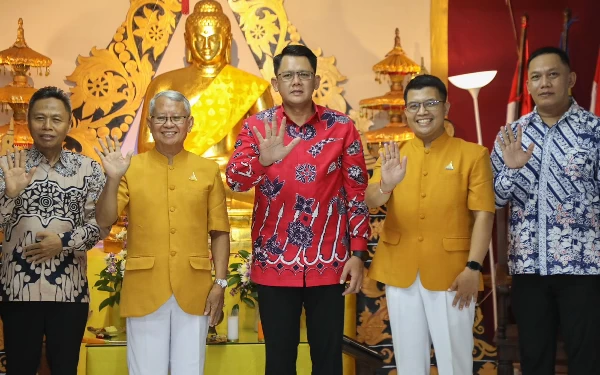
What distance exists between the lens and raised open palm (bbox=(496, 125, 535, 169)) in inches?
124

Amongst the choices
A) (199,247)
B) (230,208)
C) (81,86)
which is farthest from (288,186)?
(81,86)

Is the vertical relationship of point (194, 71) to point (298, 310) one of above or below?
above

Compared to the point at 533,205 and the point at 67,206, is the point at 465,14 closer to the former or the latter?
the point at 533,205

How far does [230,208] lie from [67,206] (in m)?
2.41

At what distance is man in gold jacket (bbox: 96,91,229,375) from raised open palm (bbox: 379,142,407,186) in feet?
2.03

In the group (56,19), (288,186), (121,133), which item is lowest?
(288,186)

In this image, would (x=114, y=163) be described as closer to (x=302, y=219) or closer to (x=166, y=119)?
(x=166, y=119)

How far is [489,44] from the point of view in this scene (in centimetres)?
599

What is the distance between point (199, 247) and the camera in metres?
3.10

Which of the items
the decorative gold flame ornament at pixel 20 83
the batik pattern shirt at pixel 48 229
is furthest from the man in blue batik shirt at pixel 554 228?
the decorative gold flame ornament at pixel 20 83

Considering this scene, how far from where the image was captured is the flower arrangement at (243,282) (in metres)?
4.25

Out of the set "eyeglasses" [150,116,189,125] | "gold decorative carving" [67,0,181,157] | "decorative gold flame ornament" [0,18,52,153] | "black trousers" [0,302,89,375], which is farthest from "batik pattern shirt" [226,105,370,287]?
"gold decorative carving" [67,0,181,157]

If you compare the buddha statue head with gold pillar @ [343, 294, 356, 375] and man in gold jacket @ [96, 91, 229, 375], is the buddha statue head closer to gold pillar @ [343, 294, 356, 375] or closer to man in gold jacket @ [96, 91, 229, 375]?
gold pillar @ [343, 294, 356, 375]

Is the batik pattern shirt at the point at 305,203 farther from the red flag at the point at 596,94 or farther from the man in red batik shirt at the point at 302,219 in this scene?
the red flag at the point at 596,94
